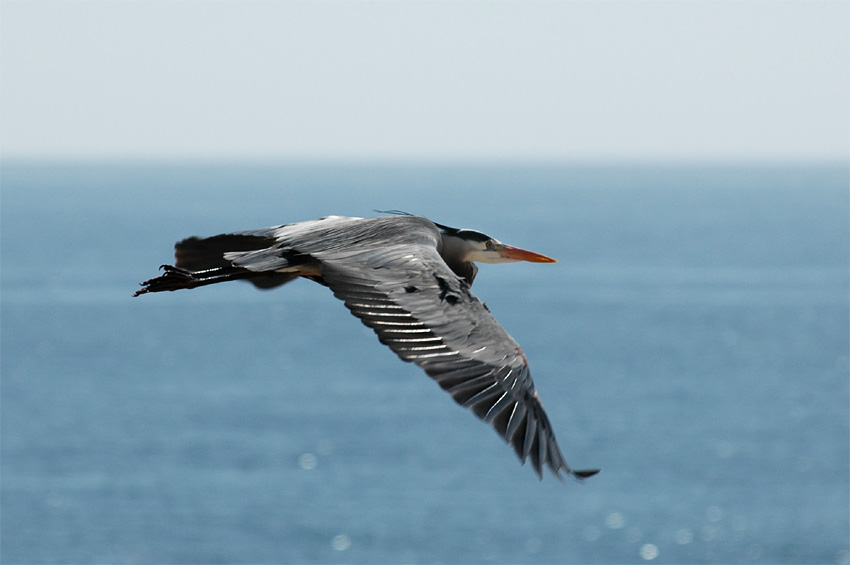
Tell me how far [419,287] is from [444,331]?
0.51 metres

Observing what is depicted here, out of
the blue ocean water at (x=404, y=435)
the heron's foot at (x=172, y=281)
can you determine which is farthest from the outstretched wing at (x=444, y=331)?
the blue ocean water at (x=404, y=435)

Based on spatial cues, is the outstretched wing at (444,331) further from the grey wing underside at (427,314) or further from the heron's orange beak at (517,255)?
the heron's orange beak at (517,255)

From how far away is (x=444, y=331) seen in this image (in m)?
6.50

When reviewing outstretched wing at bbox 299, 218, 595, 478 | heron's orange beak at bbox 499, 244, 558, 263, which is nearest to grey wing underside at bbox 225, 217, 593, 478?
outstretched wing at bbox 299, 218, 595, 478

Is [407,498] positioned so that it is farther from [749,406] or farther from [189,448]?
[749,406]

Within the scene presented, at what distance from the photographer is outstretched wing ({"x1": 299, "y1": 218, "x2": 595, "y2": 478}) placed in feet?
19.5

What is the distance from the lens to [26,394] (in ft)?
273

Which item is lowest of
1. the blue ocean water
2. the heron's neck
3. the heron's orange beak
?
the blue ocean water

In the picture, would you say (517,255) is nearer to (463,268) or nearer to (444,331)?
(463,268)

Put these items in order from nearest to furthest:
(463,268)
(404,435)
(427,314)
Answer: (427,314) < (463,268) < (404,435)

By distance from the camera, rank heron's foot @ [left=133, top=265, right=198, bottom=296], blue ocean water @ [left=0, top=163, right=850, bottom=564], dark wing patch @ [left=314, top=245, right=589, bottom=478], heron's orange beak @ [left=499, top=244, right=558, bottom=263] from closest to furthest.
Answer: dark wing patch @ [left=314, top=245, right=589, bottom=478]
heron's foot @ [left=133, top=265, right=198, bottom=296]
heron's orange beak @ [left=499, top=244, right=558, bottom=263]
blue ocean water @ [left=0, top=163, right=850, bottom=564]

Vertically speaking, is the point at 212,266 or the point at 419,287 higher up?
the point at 419,287

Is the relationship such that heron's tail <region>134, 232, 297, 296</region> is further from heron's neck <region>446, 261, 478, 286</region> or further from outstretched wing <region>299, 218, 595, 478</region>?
heron's neck <region>446, 261, 478, 286</region>

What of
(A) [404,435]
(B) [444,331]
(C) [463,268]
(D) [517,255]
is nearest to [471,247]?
(C) [463,268]
